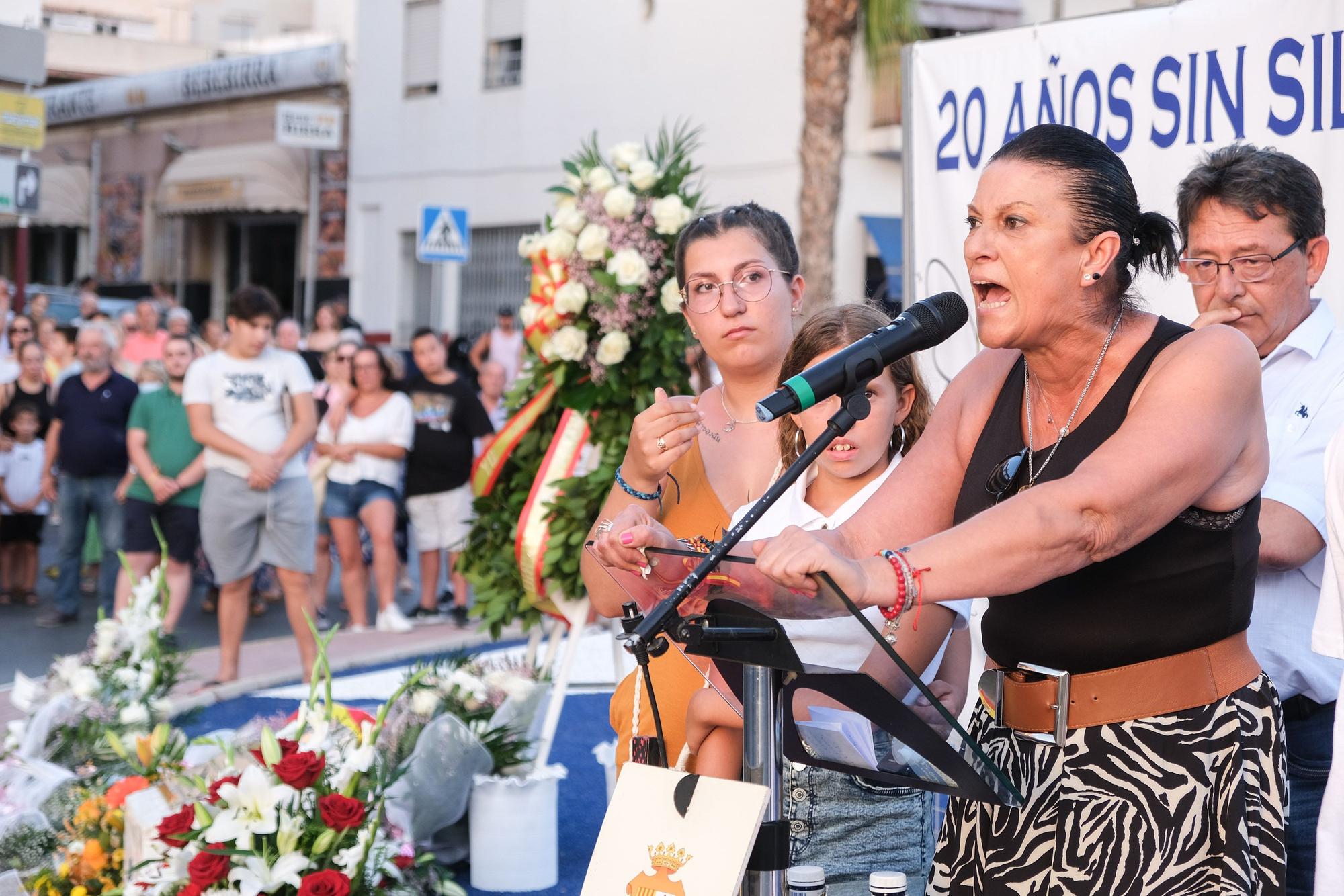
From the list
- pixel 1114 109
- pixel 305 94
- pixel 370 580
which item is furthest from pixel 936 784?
pixel 305 94

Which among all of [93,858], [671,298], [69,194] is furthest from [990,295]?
[69,194]

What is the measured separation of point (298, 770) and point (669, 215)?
2.03 m

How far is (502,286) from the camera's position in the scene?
20359 millimetres

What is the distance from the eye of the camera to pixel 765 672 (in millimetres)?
1825

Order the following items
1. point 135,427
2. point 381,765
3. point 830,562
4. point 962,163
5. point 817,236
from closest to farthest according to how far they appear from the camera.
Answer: point 830,562 < point 381,765 < point 962,163 < point 135,427 < point 817,236

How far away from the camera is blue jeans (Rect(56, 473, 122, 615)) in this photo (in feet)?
30.0

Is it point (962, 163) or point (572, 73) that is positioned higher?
point (572, 73)

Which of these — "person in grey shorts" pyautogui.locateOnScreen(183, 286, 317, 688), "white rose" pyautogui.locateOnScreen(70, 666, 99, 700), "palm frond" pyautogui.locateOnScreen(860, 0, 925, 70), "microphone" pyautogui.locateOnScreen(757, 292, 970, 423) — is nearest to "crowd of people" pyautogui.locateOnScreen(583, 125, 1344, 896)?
"microphone" pyautogui.locateOnScreen(757, 292, 970, 423)

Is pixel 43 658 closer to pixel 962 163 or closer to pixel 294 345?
pixel 294 345

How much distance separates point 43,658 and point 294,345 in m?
5.05

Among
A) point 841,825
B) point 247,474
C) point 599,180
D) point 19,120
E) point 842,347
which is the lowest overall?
point 841,825

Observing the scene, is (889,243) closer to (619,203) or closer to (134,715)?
(619,203)

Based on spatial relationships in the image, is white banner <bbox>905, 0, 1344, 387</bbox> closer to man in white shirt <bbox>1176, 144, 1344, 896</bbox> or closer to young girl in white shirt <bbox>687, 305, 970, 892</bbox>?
man in white shirt <bbox>1176, 144, 1344, 896</bbox>

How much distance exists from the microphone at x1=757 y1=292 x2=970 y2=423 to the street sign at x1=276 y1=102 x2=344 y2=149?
19.7 meters
